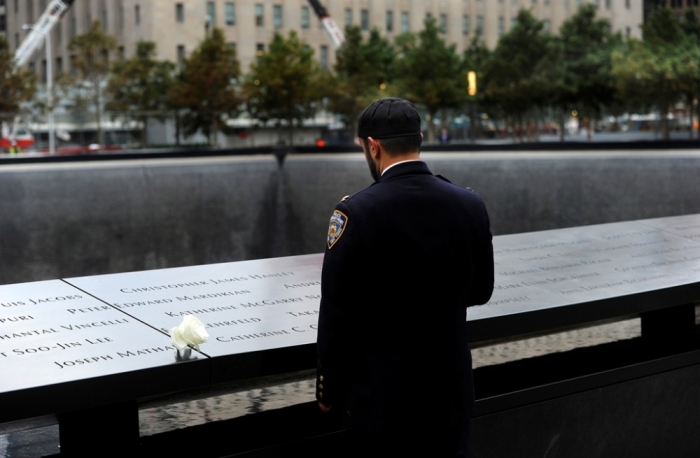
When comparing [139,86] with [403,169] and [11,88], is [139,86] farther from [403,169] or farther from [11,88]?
[403,169]

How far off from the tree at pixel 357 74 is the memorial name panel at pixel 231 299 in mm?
48037

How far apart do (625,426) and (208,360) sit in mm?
2300

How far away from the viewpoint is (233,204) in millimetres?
20891

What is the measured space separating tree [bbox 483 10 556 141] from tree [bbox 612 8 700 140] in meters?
5.57

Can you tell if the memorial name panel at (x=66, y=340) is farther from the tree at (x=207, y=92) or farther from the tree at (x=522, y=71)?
the tree at (x=522, y=71)

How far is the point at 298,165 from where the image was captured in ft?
121

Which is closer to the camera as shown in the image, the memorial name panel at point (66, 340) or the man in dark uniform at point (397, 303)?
the man in dark uniform at point (397, 303)

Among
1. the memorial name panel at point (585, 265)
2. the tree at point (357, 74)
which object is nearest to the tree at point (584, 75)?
the tree at point (357, 74)

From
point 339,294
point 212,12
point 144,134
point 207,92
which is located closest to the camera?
point 339,294

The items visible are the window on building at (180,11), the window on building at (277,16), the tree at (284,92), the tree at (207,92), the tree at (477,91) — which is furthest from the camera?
the window on building at (277,16)

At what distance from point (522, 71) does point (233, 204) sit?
37.4 meters

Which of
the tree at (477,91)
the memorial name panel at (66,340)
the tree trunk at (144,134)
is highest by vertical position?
the tree at (477,91)

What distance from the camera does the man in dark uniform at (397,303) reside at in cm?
279

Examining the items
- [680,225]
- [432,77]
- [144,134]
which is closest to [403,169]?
[680,225]
